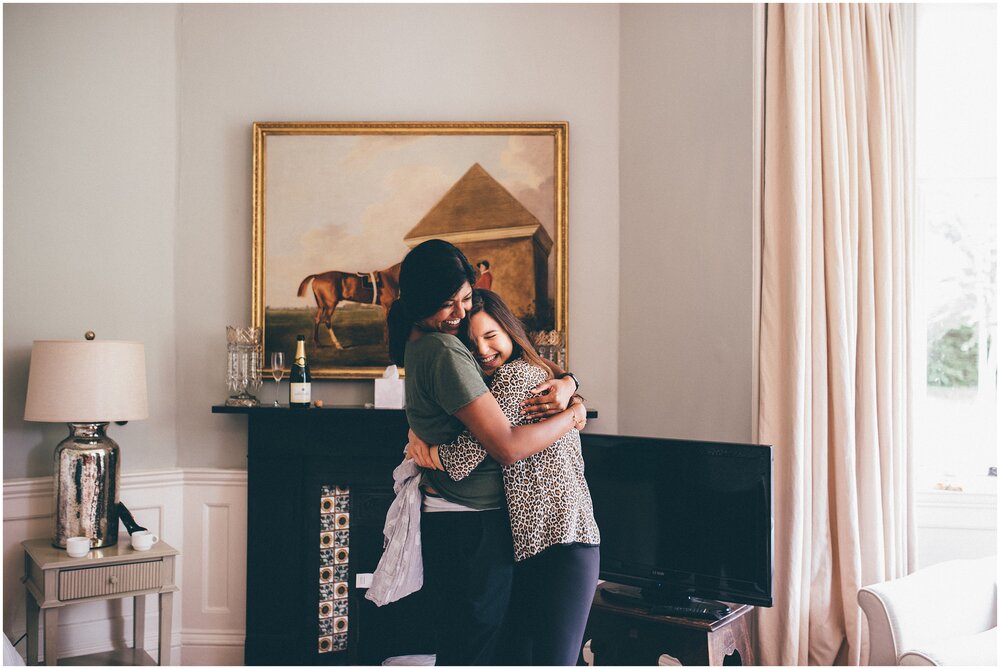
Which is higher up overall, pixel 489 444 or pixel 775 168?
pixel 775 168

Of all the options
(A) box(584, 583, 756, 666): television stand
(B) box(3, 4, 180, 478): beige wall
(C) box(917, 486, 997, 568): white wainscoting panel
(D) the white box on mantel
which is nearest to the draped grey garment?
(A) box(584, 583, 756, 666): television stand

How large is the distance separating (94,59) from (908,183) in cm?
342

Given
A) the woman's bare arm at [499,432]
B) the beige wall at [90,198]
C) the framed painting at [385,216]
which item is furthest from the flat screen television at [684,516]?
the beige wall at [90,198]

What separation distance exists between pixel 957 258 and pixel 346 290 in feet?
8.72

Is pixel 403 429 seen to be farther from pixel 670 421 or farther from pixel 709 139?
pixel 709 139

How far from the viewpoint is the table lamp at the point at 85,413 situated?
2.86 metres

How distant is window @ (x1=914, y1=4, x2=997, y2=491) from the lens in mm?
3025

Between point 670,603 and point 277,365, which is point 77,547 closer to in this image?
point 277,365

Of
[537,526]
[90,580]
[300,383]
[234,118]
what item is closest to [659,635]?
[537,526]

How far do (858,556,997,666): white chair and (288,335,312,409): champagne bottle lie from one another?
2.26 metres

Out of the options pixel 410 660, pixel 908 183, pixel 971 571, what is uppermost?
pixel 908 183

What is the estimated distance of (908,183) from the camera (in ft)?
8.95

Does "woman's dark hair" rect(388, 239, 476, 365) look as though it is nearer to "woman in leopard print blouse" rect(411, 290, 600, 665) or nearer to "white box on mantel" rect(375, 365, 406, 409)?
"woman in leopard print blouse" rect(411, 290, 600, 665)

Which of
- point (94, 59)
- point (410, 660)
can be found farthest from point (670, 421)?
point (94, 59)
